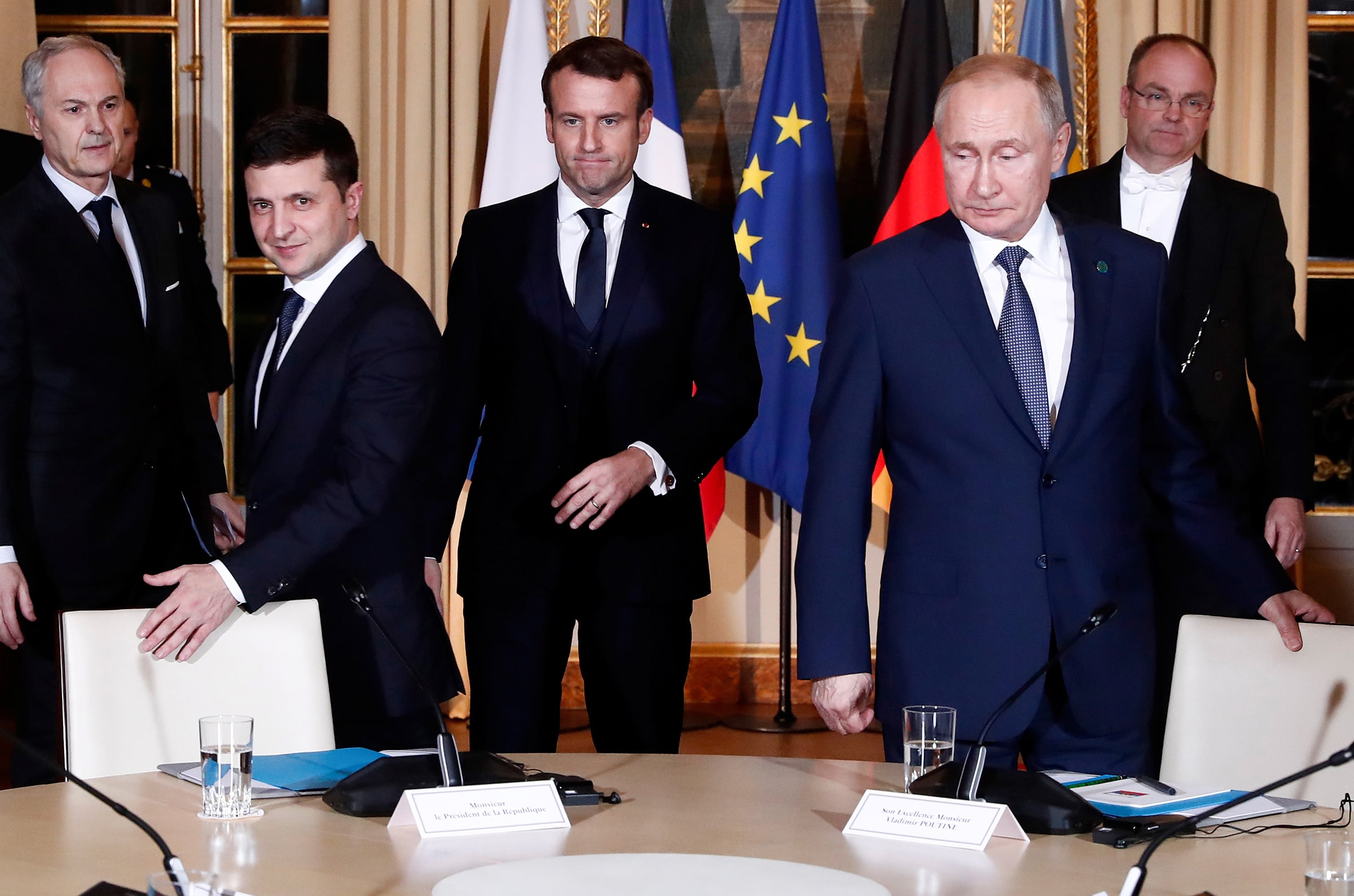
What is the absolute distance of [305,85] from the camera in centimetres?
553

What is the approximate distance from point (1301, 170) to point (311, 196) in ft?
11.6

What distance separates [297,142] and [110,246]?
2.56ft

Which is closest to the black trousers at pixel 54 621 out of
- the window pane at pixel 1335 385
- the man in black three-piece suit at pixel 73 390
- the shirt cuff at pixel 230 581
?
the man in black three-piece suit at pixel 73 390

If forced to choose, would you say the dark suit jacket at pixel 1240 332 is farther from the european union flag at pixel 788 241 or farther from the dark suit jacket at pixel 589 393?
the european union flag at pixel 788 241

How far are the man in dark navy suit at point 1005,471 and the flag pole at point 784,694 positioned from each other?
9.04 feet

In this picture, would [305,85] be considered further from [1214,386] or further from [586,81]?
[1214,386]

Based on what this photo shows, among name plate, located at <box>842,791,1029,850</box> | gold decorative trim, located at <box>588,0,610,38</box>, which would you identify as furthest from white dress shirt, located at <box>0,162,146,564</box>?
gold decorative trim, located at <box>588,0,610,38</box>

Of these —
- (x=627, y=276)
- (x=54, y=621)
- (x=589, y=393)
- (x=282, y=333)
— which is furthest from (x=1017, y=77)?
(x=54, y=621)

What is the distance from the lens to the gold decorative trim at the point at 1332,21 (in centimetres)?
536

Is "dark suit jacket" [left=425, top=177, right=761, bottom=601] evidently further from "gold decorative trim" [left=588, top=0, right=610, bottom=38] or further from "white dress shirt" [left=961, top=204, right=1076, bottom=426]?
"gold decorative trim" [left=588, top=0, right=610, bottom=38]

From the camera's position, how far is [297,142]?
2762 millimetres

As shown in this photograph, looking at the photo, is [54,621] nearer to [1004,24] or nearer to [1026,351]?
[1026,351]

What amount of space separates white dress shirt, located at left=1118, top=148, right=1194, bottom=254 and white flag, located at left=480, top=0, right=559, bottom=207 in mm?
1994

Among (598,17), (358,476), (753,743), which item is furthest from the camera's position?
(598,17)
